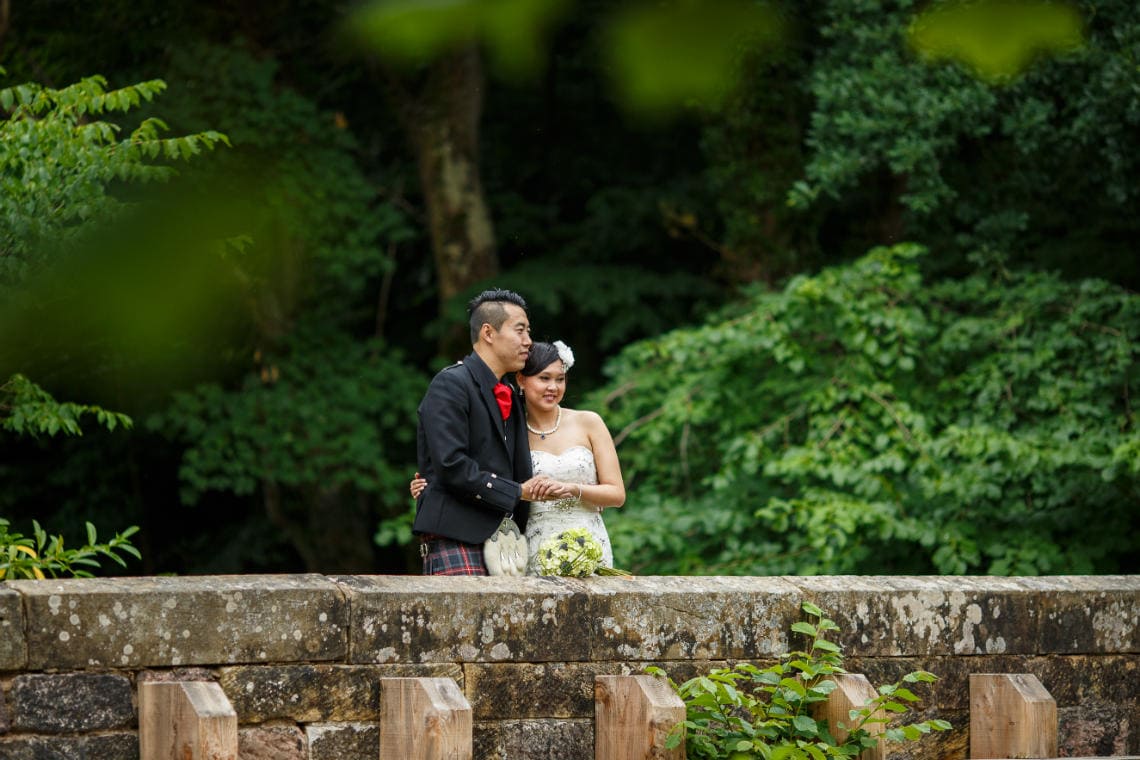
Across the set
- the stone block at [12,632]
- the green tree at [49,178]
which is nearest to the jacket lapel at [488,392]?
the stone block at [12,632]

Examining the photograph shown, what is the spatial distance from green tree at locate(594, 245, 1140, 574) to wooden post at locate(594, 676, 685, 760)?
3928 millimetres

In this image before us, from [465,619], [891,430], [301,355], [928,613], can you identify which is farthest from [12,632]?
[301,355]

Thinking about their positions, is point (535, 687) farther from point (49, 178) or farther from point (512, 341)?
point (49, 178)

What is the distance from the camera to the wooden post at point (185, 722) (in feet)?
11.9

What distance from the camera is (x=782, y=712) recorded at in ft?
14.1

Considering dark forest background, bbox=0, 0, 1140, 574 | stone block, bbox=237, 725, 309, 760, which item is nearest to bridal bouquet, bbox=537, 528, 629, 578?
stone block, bbox=237, 725, 309, 760

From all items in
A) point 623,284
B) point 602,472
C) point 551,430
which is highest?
point 623,284

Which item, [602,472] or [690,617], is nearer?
[690,617]

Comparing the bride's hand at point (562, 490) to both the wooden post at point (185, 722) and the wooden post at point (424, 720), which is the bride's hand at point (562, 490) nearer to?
the wooden post at point (424, 720)

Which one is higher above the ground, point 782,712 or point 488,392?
point 488,392

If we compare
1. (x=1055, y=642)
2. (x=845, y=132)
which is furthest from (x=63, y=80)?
(x=1055, y=642)

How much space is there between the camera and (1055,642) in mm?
4824

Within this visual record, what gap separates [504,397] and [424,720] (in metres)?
1.31

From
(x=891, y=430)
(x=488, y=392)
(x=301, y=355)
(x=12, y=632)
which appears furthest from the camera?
(x=301, y=355)
